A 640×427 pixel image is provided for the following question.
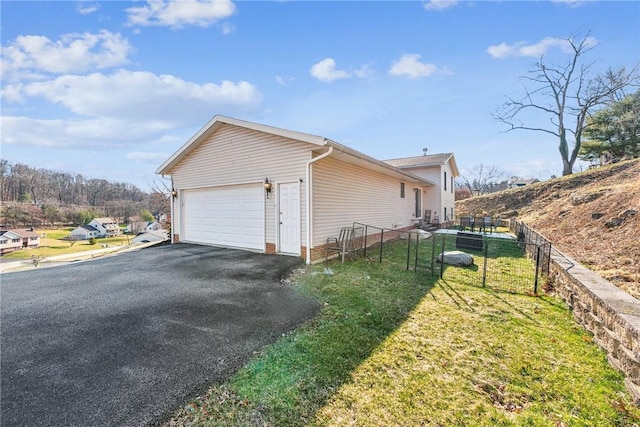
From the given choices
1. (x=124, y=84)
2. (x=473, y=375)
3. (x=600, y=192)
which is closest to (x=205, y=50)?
(x=124, y=84)

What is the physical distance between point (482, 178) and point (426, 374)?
1766 inches

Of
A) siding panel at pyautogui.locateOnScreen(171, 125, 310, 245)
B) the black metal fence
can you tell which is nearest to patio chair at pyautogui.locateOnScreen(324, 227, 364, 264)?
siding panel at pyautogui.locateOnScreen(171, 125, 310, 245)

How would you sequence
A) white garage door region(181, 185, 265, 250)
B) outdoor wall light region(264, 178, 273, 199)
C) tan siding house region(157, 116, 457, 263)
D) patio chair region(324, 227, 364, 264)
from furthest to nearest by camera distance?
white garage door region(181, 185, 265, 250)
outdoor wall light region(264, 178, 273, 199)
patio chair region(324, 227, 364, 264)
tan siding house region(157, 116, 457, 263)

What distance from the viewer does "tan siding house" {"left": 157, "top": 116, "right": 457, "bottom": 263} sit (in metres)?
7.20

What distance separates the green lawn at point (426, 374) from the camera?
2059 mm

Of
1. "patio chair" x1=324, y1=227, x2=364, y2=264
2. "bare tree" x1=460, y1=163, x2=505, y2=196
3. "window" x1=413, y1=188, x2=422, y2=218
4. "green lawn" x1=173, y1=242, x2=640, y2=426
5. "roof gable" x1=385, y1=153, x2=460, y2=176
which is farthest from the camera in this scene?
"bare tree" x1=460, y1=163, x2=505, y2=196

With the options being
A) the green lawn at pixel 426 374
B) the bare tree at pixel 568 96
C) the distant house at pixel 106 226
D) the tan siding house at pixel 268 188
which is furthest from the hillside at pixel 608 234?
the distant house at pixel 106 226

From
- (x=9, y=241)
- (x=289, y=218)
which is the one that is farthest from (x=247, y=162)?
(x=9, y=241)

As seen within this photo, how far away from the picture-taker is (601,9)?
318 inches

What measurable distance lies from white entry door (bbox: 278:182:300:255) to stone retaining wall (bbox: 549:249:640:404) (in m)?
5.48

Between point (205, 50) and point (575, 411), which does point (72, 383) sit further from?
point (205, 50)

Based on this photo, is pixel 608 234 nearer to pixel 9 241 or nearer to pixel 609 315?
pixel 609 315

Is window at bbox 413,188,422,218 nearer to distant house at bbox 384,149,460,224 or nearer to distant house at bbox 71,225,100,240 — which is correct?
distant house at bbox 384,149,460,224

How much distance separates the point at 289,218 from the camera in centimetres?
753
